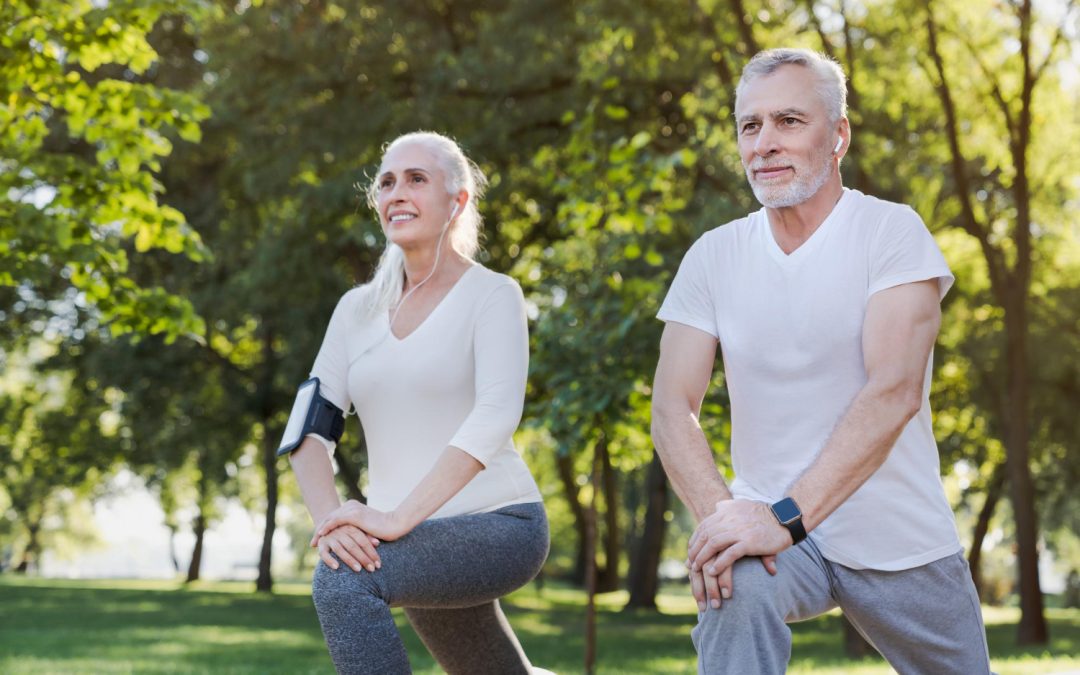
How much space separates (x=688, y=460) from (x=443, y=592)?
82 cm

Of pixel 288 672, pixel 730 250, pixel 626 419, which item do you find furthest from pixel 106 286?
pixel 730 250

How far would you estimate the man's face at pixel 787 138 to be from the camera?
3.24 m

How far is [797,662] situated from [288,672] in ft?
20.4

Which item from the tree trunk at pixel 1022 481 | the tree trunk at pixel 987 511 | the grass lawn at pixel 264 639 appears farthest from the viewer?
the tree trunk at pixel 987 511

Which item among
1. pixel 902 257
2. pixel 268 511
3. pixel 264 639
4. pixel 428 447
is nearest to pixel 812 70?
pixel 902 257

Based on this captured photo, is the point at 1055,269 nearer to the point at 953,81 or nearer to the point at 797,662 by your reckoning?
the point at 953,81

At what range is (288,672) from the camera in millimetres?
10680

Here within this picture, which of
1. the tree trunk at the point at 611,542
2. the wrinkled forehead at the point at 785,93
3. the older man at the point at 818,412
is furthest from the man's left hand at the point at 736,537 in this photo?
the tree trunk at the point at 611,542

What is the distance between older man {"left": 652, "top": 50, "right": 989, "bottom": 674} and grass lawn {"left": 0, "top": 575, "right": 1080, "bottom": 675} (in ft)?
26.3

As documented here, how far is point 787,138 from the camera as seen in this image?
325 cm

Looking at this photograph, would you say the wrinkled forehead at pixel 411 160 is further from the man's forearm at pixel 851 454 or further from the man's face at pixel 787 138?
the man's forearm at pixel 851 454

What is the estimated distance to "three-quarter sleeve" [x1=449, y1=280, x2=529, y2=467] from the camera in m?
3.58

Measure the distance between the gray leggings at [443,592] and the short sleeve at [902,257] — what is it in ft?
4.07

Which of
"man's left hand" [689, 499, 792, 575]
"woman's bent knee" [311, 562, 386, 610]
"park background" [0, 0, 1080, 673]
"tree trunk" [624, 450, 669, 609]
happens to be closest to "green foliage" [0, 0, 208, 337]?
"park background" [0, 0, 1080, 673]
